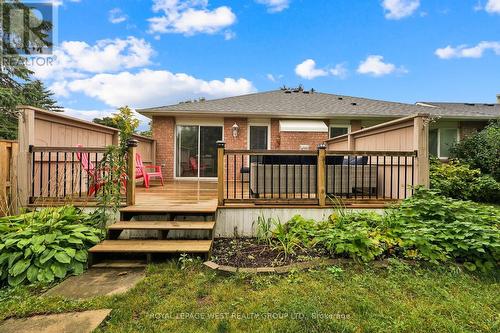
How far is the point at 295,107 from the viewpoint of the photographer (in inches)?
384

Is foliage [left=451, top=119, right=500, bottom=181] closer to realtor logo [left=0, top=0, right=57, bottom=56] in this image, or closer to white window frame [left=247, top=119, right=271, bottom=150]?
white window frame [left=247, top=119, right=271, bottom=150]

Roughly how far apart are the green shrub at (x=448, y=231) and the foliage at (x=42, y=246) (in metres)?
3.77

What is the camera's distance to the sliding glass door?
29.9ft

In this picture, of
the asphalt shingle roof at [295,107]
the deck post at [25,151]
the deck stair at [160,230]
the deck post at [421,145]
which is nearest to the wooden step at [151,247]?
the deck stair at [160,230]

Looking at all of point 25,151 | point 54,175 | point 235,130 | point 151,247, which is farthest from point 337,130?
point 25,151

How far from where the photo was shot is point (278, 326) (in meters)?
1.82

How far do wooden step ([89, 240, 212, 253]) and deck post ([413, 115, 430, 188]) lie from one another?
3.50m

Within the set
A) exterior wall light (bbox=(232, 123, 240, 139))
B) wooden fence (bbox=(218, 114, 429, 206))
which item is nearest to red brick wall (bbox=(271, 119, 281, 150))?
exterior wall light (bbox=(232, 123, 240, 139))

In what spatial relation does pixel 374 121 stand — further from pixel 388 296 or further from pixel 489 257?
pixel 388 296

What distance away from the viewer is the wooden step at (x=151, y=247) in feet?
9.64

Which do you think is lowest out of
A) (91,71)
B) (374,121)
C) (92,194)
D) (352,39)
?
(92,194)

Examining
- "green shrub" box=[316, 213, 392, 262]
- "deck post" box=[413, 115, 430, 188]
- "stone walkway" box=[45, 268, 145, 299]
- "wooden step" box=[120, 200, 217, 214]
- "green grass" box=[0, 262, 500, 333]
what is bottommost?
"stone walkway" box=[45, 268, 145, 299]

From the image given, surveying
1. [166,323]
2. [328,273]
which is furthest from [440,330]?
[166,323]

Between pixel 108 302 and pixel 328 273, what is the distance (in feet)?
6.77
